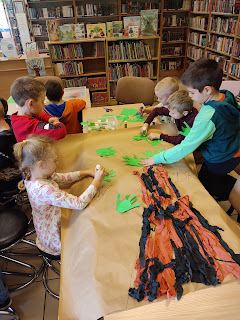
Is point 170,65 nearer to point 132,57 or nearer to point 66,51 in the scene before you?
point 132,57

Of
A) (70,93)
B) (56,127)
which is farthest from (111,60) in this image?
(56,127)

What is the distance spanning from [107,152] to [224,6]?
464 cm

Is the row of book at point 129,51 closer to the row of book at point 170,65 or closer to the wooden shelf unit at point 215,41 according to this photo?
the wooden shelf unit at point 215,41

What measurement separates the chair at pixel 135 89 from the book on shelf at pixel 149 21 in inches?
63.6

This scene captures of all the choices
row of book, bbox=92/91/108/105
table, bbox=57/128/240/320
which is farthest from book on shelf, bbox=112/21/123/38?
table, bbox=57/128/240/320

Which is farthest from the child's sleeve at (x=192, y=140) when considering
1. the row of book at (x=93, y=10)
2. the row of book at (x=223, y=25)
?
the row of book at (x=93, y=10)

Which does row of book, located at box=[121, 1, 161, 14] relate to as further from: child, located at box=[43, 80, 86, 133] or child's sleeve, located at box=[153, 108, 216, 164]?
child's sleeve, located at box=[153, 108, 216, 164]

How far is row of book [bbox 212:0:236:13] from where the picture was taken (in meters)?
4.14

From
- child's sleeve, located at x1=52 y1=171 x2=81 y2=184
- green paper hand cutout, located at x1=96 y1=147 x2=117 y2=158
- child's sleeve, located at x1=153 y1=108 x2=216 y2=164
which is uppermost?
child's sleeve, located at x1=153 y1=108 x2=216 y2=164

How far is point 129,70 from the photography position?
433 cm

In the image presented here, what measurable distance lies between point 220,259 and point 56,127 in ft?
4.05

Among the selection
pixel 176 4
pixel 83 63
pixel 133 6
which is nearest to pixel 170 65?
pixel 176 4

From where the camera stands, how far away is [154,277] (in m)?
0.72

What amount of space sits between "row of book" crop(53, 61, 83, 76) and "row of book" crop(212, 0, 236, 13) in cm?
285
